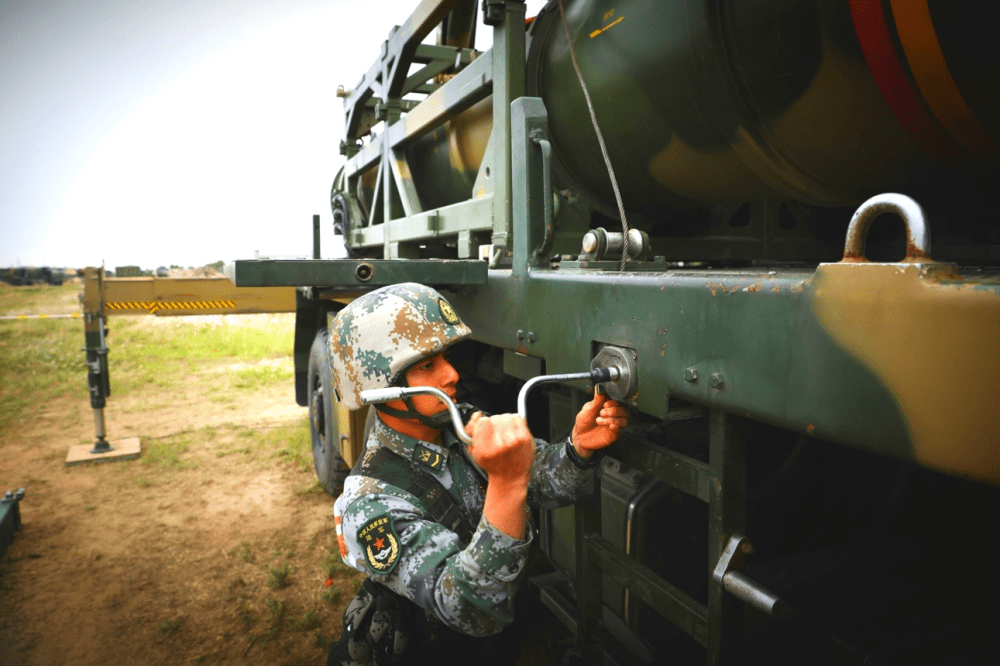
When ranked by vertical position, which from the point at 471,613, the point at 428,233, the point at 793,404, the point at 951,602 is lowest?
the point at 951,602

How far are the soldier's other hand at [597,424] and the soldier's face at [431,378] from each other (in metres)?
0.33

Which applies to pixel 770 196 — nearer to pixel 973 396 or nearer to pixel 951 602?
pixel 951 602

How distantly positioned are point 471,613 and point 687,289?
2.47ft

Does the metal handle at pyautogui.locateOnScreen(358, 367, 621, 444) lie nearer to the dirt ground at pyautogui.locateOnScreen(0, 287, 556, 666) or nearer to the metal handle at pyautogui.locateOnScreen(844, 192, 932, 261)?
the metal handle at pyautogui.locateOnScreen(844, 192, 932, 261)

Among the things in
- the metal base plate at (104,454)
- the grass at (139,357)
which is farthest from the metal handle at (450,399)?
the grass at (139,357)

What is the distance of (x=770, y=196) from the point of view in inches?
82.6

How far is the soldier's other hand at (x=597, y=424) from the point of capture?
153 centimetres

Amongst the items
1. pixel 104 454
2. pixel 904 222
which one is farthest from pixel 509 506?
pixel 104 454

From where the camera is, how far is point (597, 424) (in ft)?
5.11

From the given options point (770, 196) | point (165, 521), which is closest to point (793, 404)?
point (770, 196)

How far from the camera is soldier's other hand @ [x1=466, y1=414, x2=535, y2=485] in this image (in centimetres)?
120

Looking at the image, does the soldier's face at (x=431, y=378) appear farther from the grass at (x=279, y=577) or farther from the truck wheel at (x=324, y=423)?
the truck wheel at (x=324, y=423)

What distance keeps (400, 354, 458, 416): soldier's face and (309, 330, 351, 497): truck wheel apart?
7.50 feet

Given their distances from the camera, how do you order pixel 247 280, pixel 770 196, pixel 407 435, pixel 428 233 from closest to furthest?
1. pixel 407 435
2. pixel 247 280
3. pixel 770 196
4. pixel 428 233
